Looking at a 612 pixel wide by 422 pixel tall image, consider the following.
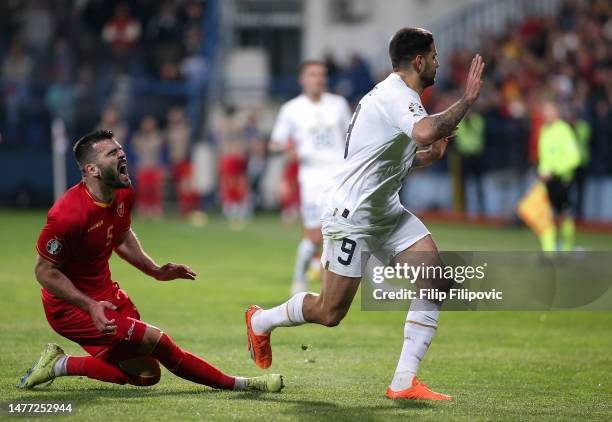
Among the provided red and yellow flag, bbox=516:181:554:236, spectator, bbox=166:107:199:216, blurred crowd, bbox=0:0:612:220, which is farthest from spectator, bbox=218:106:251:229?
red and yellow flag, bbox=516:181:554:236

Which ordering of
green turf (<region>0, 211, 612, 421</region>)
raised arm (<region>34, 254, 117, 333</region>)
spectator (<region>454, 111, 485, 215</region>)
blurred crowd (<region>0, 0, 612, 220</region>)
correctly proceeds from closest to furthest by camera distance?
raised arm (<region>34, 254, 117, 333</region>) → green turf (<region>0, 211, 612, 421</region>) → blurred crowd (<region>0, 0, 612, 220</region>) → spectator (<region>454, 111, 485, 215</region>)

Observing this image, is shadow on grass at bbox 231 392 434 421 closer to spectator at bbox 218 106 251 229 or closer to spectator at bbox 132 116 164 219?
spectator at bbox 218 106 251 229

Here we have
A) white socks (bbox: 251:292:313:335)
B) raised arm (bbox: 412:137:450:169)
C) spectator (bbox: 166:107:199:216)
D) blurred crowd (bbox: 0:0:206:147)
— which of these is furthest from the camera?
blurred crowd (bbox: 0:0:206:147)

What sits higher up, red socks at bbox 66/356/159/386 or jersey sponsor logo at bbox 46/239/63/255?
jersey sponsor logo at bbox 46/239/63/255

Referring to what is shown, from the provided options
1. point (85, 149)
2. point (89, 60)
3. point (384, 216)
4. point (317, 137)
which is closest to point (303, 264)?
point (317, 137)

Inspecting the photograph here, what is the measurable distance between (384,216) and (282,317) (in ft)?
3.24

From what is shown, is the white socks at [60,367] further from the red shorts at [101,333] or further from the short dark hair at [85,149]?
the short dark hair at [85,149]

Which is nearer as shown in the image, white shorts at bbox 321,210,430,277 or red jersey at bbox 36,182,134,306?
Answer: red jersey at bbox 36,182,134,306

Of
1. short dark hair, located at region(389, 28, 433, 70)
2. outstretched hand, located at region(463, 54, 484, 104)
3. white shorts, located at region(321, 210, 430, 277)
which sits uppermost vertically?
short dark hair, located at region(389, 28, 433, 70)

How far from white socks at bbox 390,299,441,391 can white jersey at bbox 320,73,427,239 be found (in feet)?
1.92

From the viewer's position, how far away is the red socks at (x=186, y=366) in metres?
7.63

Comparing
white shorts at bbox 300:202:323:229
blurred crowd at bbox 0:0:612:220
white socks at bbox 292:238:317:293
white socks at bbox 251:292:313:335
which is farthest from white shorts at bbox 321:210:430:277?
blurred crowd at bbox 0:0:612:220

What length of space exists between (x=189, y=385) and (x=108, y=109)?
905 inches

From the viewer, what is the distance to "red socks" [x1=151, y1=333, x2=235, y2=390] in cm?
763
